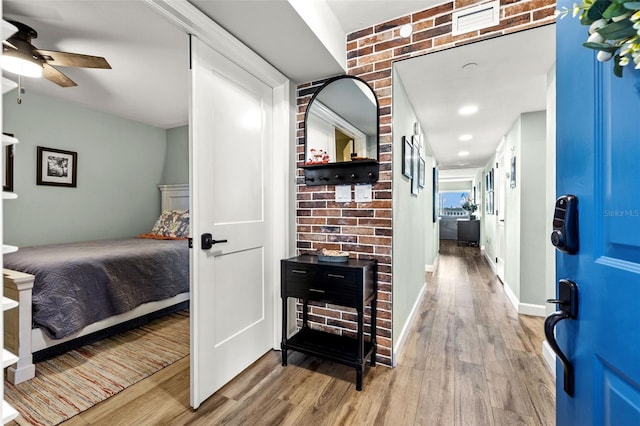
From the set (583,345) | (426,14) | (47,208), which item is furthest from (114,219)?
(583,345)

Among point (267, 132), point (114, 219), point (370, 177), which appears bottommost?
point (114, 219)

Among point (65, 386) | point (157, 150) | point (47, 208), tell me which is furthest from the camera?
point (157, 150)

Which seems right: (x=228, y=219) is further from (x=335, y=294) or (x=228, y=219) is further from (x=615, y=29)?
(x=615, y=29)

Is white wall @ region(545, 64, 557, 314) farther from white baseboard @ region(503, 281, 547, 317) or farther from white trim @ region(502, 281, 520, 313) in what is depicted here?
white trim @ region(502, 281, 520, 313)

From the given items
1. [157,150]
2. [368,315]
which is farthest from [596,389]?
[157,150]

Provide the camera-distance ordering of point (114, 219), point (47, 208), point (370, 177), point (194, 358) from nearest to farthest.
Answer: point (194, 358) → point (370, 177) → point (47, 208) → point (114, 219)

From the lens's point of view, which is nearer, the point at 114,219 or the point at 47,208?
the point at 47,208

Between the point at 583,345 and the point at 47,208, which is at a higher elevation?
the point at 47,208

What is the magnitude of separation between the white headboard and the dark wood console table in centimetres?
309

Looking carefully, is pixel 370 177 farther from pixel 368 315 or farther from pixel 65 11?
pixel 65 11

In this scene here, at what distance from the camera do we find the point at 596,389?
2.12ft

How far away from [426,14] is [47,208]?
14.9 feet

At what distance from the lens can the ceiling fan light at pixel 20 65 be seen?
2.00 metres

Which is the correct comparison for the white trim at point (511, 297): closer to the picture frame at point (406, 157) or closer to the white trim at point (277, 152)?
the picture frame at point (406, 157)
